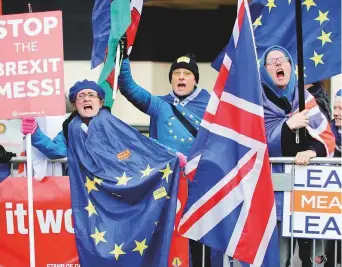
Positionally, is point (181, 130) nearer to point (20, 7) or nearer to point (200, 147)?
point (200, 147)

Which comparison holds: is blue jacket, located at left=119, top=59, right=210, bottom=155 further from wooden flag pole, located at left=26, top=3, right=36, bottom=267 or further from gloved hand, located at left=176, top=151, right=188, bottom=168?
wooden flag pole, located at left=26, top=3, right=36, bottom=267

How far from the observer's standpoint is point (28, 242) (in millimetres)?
8336

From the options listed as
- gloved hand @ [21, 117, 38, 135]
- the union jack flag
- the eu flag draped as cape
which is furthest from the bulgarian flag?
the union jack flag

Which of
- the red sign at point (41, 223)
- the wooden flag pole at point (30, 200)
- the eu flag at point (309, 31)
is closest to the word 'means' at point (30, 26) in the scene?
the wooden flag pole at point (30, 200)

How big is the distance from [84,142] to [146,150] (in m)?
0.50

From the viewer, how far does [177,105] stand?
8.56 meters

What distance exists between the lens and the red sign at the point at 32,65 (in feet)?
26.2

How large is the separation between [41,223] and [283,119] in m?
2.14

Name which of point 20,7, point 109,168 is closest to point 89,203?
point 109,168

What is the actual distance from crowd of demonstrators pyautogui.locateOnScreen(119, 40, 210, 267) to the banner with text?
33.9 inches

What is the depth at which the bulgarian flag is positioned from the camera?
8.24 metres

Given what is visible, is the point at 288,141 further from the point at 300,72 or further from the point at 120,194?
the point at 120,194

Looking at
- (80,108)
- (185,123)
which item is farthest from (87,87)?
(185,123)

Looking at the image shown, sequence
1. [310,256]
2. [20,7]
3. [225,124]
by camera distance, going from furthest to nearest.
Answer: [20,7], [310,256], [225,124]
